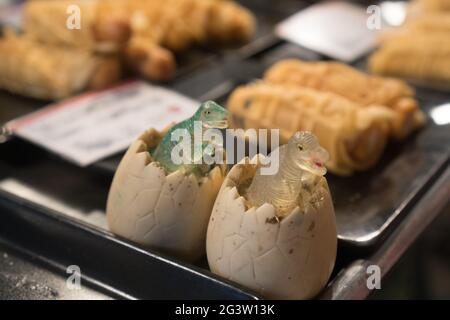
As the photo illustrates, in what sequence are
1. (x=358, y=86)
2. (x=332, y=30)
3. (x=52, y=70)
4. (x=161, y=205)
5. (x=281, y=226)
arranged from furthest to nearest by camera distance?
(x=332, y=30), (x=52, y=70), (x=358, y=86), (x=161, y=205), (x=281, y=226)

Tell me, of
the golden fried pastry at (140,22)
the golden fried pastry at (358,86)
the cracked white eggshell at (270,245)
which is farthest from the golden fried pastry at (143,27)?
the cracked white eggshell at (270,245)

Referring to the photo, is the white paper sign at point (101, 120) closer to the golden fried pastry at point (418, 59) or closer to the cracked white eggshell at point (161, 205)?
the cracked white eggshell at point (161, 205)

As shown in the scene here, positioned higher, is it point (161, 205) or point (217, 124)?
point (217, 124)

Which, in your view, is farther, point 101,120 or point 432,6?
point 432,6

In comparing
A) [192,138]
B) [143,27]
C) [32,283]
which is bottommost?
[32,283]

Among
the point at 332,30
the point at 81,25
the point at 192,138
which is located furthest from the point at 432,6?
the point at 192,138

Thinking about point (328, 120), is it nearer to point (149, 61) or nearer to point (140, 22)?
point (149, 61)
